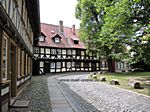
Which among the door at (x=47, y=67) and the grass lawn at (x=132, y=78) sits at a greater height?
the door at (x=47, y=67)

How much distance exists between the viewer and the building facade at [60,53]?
113ft

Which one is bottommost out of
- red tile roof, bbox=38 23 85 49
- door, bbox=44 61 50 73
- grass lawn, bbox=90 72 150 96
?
grass lawn, bbox=90 72 150 96

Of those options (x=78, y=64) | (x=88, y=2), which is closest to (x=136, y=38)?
(x=88, y=2)

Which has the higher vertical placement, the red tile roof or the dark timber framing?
the red tile roof

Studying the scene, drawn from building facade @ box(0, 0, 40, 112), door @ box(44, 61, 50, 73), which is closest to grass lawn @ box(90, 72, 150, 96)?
building facade @ box(0, 0, 40, 112)

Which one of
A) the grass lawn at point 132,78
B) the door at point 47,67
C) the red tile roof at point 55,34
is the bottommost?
the grass lawn at point 132,78

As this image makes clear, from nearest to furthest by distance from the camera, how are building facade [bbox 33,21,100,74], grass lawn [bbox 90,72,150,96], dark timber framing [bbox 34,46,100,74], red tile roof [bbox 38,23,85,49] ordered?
grass lawn [bbox 90,72,150,96], dark timber framing [bbox 34,46,100,74], building facade [bbox 33,21,100,74], red tile roof [bbox 38,23,85,49]

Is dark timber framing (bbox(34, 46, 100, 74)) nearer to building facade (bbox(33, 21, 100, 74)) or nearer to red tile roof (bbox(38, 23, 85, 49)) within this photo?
building facade (bbox(33, 21, 100, 74))

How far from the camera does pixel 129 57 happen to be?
60.9 feet

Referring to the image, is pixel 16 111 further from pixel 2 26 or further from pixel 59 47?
pixel 59 47

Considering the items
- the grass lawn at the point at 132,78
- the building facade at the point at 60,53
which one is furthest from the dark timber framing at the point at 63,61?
the grass lawn at the point at 132,78

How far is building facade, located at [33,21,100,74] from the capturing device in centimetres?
3434

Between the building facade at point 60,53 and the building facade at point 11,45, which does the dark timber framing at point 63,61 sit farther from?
the building facade at point 11,45

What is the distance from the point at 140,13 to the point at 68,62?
2451cm
